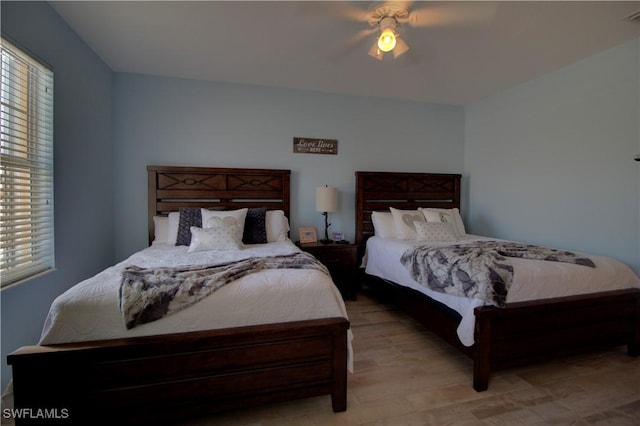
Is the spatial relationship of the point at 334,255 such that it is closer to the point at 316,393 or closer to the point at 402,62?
the point at 316,393

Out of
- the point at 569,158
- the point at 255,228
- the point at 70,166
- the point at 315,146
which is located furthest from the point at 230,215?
the point at 569,158

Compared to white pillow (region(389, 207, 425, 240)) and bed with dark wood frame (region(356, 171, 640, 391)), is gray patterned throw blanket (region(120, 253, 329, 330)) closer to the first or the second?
bed with dark wood frame (region(356, 171, 640, 391))

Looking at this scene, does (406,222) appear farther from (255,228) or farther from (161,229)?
(161,229)

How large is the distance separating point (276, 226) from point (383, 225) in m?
1.27

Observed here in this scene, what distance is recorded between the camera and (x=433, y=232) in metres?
3.14

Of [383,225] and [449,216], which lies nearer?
[383,225]

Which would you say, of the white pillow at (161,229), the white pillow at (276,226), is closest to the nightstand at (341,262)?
the white pillow at (276,226)

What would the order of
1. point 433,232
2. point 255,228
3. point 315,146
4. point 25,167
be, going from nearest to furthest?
point 25,167 < point 255,228 < point 433,232 < point 315,146

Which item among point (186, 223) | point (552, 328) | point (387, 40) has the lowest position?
point (552, 328)

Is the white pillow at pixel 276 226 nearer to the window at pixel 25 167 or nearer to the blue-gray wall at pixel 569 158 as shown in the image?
the window at pixel 25 167

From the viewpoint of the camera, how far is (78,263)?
7.84 ft

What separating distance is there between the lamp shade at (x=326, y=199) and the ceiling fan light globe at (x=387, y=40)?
1.65 metres

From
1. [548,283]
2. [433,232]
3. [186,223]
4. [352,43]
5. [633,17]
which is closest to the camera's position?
[548,283]

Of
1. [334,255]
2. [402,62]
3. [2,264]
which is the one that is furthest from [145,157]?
[402,62]
